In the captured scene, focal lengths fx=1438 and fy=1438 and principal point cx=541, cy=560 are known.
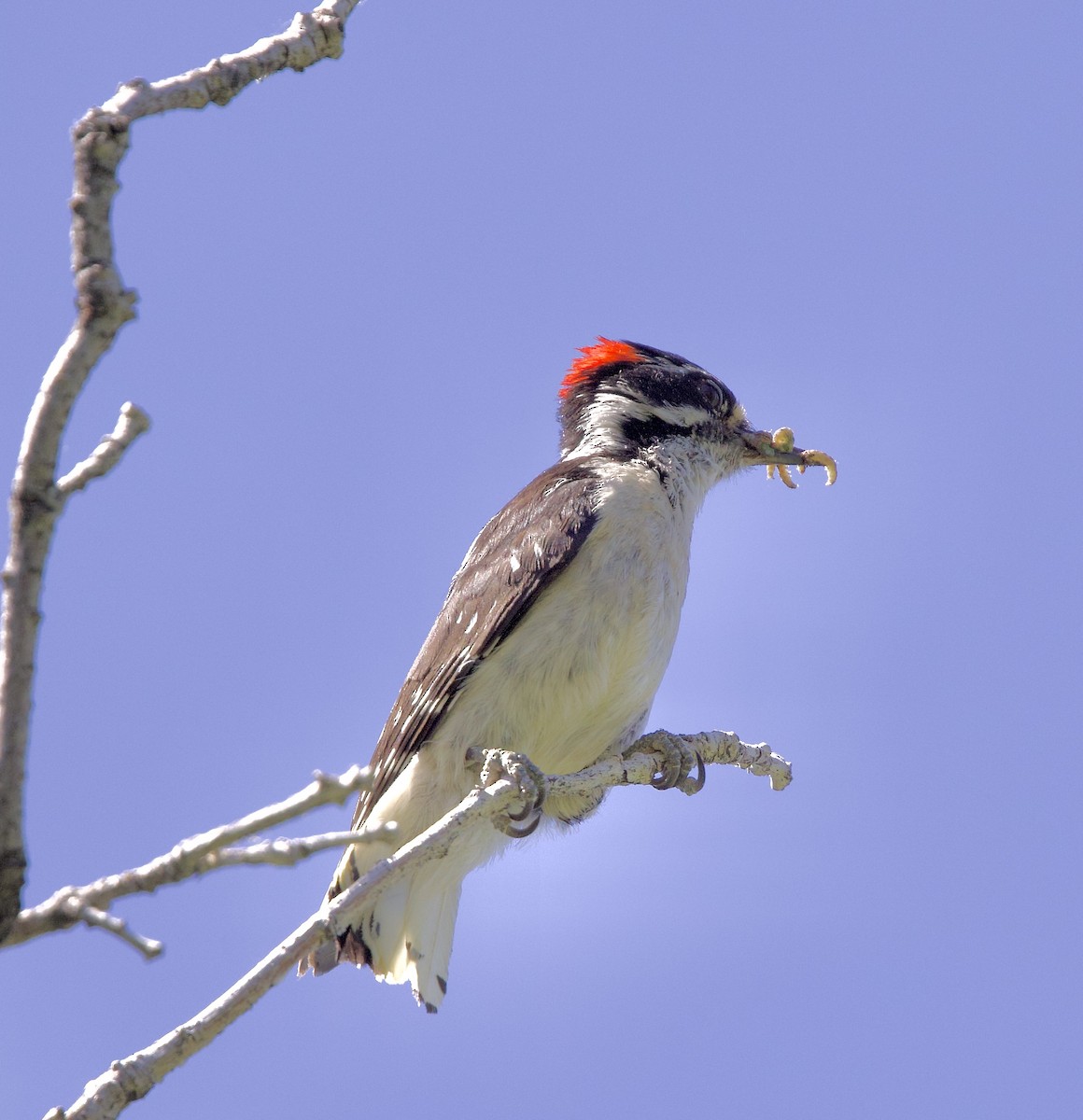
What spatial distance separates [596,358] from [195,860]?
5381 millimetres

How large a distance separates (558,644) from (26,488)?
3393mm

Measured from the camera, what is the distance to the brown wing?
18.4 ft

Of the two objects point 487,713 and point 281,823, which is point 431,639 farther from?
point 281,823

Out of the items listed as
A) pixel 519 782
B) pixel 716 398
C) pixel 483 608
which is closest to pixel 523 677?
pixel 483 608

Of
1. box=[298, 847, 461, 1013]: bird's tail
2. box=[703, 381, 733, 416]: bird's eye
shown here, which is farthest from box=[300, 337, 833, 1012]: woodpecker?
box=[703, 381, 733, 416]: bird's eye

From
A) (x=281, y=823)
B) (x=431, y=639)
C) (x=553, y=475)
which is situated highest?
(x=553, y=475)

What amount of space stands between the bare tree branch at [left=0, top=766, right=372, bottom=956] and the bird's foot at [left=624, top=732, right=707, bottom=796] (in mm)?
3555

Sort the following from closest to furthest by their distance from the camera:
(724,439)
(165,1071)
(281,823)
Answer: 1. (281,823)
2. (165,1071)
3. (724,439)

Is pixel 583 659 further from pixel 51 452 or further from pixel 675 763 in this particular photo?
pixel 51 452

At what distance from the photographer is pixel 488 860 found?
592cm

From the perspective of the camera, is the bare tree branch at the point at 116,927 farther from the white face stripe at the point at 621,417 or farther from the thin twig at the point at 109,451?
the white face stripe at the point at 621,417

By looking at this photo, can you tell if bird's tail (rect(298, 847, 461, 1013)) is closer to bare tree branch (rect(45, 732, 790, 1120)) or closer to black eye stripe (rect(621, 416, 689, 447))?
bare tree branch (rect(45, 732, 790, 1120))

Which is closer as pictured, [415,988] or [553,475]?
[415,988]

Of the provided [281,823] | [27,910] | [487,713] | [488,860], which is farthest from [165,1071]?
→ [488,860]
